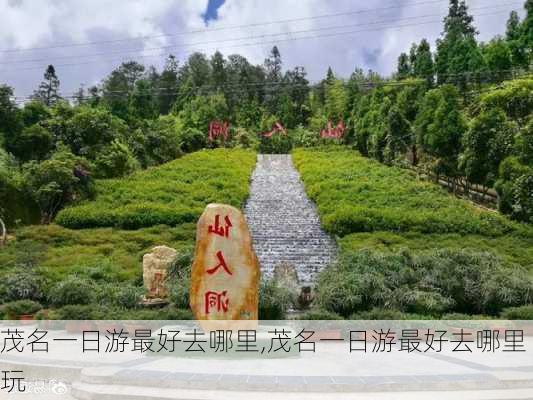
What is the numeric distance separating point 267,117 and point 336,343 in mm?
40278

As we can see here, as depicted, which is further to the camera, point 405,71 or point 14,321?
point 405,71

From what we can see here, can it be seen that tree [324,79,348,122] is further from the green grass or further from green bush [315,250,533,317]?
green bush [315,250,533,317]

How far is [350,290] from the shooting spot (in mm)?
10180

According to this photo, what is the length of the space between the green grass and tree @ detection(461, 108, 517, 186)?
348 inches

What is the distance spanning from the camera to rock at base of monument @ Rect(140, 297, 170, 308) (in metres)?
11.0

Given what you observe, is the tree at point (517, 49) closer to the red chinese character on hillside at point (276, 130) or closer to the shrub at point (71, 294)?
the red chinese character on hillside at point (276, 130)

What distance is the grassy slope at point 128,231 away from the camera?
49.0ft

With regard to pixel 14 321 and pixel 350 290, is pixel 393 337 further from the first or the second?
pixel 14 321

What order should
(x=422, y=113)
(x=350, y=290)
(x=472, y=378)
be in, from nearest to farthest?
(x=472, y=378) < (x=350, y=290) < (x=422, y=113)

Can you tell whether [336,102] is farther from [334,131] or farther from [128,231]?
[128,231]

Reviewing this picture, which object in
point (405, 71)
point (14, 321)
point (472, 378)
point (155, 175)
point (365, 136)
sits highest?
point (405, 71)

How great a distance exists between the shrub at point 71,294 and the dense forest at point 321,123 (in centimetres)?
987

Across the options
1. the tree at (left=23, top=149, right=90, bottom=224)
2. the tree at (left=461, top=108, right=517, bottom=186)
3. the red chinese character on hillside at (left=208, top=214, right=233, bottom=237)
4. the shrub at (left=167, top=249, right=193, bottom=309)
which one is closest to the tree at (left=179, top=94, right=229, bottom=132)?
the tree at (left=23, top=149, right=90, bottom=224)

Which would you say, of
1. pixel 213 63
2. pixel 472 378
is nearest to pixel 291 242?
pixel 472 378
